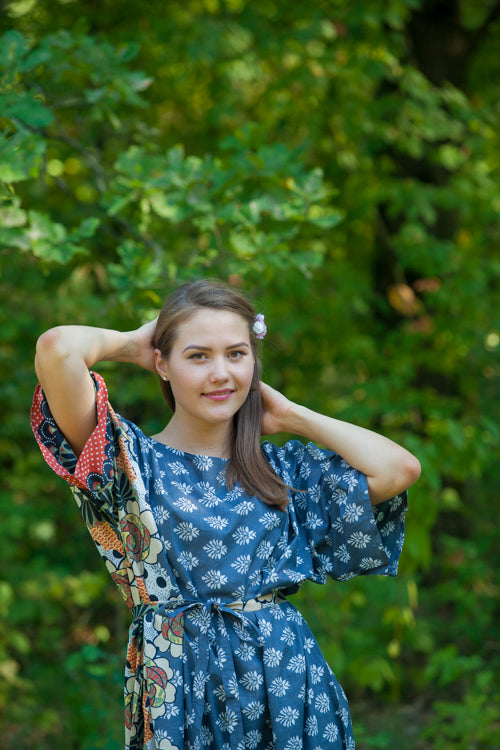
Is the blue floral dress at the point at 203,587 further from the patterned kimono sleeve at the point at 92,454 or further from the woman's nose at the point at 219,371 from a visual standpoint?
the woman's nose at the point at 219,371

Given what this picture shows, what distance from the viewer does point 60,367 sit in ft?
5.39

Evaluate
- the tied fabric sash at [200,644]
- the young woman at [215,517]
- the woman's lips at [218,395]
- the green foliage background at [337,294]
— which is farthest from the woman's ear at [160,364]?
the green foliage background at [337,294]

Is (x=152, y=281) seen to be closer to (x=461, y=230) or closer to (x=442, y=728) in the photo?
(x=442, y=728)

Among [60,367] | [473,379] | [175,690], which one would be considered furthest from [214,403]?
[473,379]

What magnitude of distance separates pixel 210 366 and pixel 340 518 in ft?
1.50

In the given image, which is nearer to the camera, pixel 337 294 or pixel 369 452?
pixel 369 452

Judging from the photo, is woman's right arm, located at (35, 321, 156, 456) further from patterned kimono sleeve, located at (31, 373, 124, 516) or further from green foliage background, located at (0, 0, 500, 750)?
green foliage background, located at (0, 0, 500, 750)

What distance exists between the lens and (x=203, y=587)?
5.75ft

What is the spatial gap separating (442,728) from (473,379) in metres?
1.87

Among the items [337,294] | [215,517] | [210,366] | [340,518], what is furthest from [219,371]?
[337,294]

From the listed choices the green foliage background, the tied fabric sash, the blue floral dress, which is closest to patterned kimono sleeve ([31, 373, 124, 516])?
the blue floral dress

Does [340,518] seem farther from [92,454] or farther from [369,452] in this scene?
[92,454]

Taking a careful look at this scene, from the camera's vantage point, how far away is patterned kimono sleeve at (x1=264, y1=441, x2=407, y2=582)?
1863 mm

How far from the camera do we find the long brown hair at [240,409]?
1844 mm
